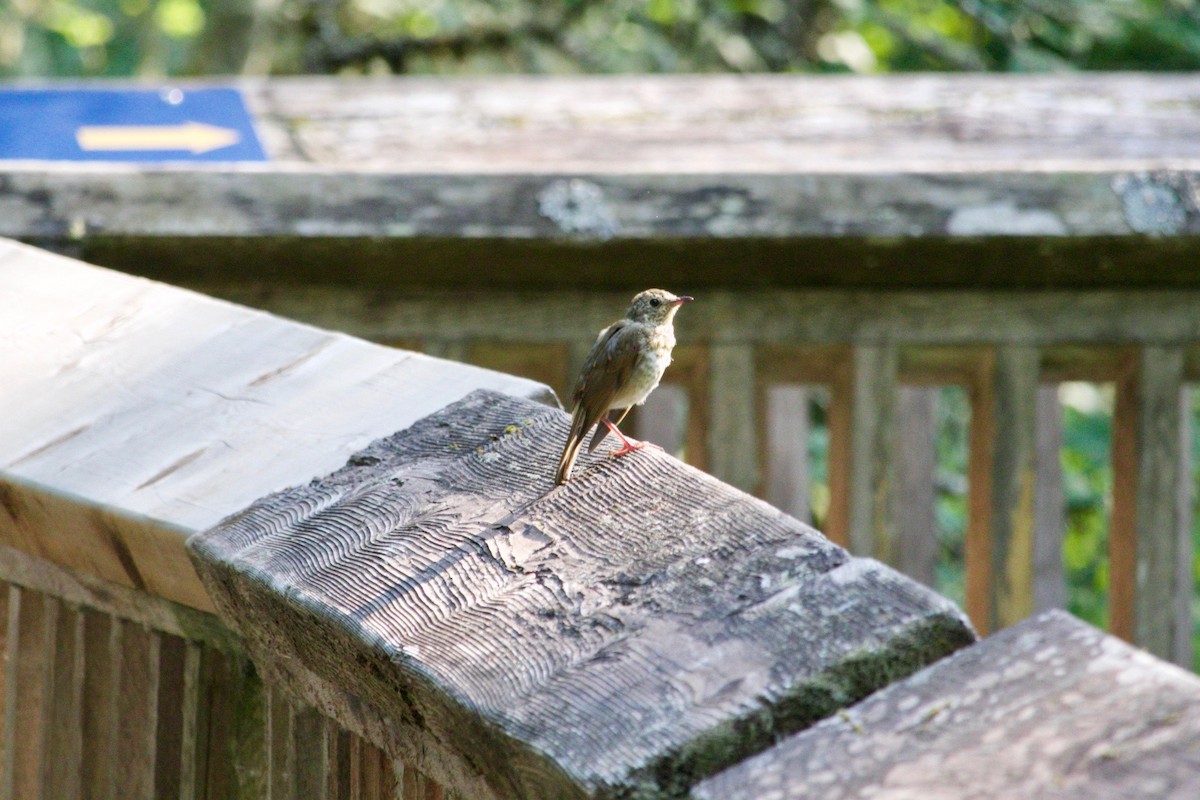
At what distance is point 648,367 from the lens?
2396 mm

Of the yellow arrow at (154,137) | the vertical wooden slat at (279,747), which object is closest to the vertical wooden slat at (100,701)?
the vertical wooden slat at (279,747)

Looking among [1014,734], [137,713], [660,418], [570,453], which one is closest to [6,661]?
[137,713]

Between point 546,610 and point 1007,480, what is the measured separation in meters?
1.99

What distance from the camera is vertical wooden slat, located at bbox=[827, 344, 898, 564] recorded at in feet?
9.57

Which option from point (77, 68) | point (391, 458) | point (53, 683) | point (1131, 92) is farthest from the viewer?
point (77, 68)

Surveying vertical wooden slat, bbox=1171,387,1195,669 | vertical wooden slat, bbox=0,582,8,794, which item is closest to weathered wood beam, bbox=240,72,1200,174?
vertical wooden slat, bbox=1171,387,1195,669

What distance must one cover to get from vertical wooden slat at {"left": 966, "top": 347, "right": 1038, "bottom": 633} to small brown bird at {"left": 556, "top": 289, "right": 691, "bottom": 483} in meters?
0.81

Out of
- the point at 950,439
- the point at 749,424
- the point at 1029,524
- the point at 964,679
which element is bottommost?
the point at 950,439

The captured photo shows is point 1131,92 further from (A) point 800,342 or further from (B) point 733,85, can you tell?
(A) point 800,342

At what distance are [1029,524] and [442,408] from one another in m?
1.73

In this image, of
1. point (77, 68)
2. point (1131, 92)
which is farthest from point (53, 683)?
point (77, 68)

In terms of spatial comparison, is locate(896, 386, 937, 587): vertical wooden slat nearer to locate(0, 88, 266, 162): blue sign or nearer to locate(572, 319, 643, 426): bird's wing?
locate(572, 319, 643, 426): bird's wing

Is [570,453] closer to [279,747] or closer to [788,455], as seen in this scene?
[279,747]

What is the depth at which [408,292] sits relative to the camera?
2977 millimetres
